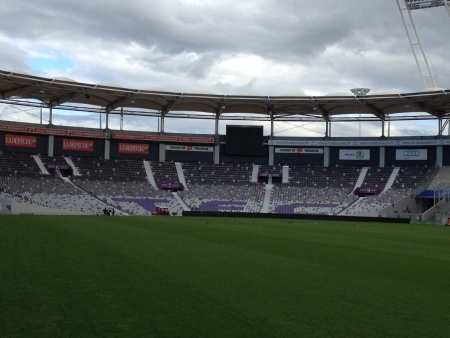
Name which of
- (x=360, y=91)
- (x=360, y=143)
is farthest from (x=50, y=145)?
(x=360, y=143)

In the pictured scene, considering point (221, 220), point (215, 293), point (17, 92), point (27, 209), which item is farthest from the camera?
point (17, 92)

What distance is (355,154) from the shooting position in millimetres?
74250

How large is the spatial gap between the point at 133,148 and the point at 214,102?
1364 centimetres

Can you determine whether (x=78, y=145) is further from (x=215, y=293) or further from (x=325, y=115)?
(x=215, y=293)

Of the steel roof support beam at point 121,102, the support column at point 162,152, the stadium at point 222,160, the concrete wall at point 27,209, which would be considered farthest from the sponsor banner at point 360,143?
the concrete wall at point 27,209

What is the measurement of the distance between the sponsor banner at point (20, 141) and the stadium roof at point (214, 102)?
4.87 metres

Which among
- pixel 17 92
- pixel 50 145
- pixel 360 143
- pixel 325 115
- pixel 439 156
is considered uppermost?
pixel 17 92

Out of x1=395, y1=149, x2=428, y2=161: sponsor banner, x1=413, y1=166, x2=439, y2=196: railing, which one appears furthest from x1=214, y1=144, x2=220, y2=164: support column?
x1=413, y1=166, x2=439, y2=196: railing

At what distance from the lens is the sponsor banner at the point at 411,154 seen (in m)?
71.1

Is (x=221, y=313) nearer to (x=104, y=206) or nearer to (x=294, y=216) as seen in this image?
(x=294, y=216)

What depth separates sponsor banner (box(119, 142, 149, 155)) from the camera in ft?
241

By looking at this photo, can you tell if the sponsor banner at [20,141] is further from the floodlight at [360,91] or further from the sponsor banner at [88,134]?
the floodlight at [360,91]

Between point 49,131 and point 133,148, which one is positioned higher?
point 49,131

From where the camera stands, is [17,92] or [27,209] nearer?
[27,209]
